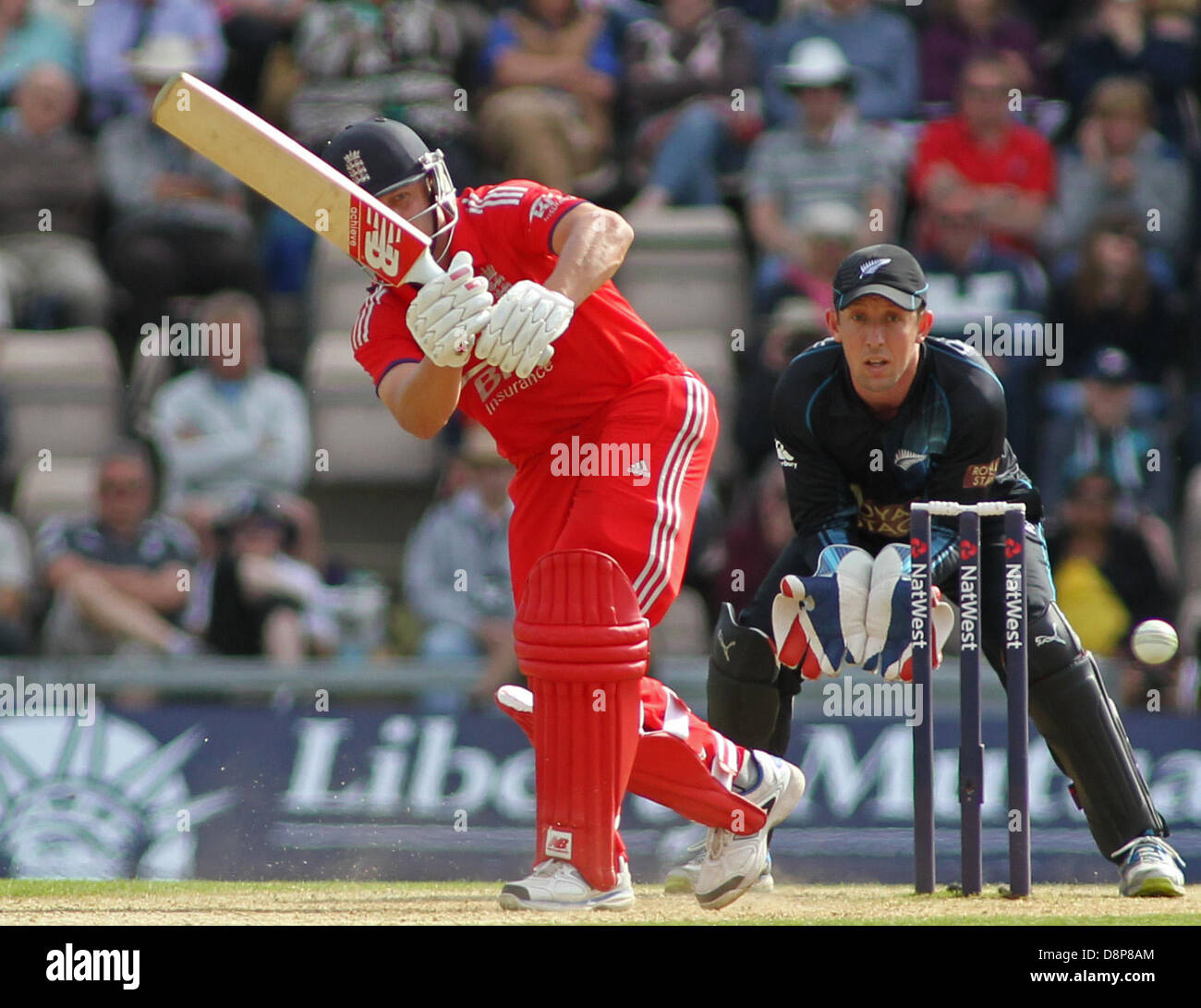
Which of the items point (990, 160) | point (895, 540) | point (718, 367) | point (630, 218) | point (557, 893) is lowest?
point (557, 893)

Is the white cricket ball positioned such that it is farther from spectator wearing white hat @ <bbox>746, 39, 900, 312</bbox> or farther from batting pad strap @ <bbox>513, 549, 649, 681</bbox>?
spectator wearing white hat @ <bbox>746, 39, 900, 312</bbox>

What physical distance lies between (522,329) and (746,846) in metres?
1.51

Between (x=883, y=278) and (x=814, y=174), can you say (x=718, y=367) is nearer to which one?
(x=814, y=174)

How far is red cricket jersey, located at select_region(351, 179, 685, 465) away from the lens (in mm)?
4957

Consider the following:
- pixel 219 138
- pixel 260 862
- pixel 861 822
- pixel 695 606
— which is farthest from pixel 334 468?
pixel 219 138

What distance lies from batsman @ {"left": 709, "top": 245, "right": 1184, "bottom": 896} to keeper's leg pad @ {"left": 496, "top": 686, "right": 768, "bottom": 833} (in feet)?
1.38

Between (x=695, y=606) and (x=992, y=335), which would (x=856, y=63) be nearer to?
(x=992, y=335)

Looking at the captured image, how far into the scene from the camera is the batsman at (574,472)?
4.59m

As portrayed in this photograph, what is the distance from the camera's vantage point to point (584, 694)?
181 inches

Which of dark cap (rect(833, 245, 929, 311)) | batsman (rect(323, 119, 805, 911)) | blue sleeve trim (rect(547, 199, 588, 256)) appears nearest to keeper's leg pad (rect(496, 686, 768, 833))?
batsman (rect(323, 119, 805, 911))

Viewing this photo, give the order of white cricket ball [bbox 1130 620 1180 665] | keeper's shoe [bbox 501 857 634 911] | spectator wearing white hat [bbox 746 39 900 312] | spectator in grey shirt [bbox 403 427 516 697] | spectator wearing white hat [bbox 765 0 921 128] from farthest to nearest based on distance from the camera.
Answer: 1. spectator wearing white hat [bbox 765 0 921 128]
2. spectator wearing white hat [bbox 746 39 900 312]
3. spectator in grey shirt [bbox 403 427 516 697]
4. white cricket ball [bbox 1130 620 1180 665]
5. keeper's shoe [bbox 501 857 634 911]

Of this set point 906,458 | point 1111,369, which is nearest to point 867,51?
point 1111,369

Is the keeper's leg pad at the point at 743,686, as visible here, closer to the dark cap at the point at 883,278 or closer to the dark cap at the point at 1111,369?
the dark cap at the point at 883,278

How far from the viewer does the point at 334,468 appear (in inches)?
385
